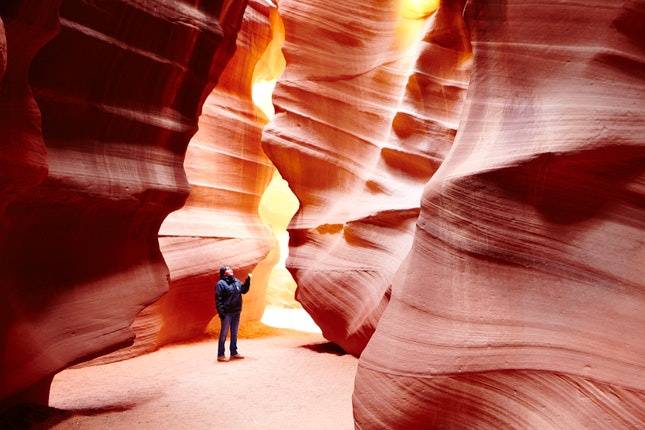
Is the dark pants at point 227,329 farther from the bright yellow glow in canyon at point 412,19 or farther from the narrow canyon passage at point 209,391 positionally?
the bright yellow glow in canyon at point 412,19

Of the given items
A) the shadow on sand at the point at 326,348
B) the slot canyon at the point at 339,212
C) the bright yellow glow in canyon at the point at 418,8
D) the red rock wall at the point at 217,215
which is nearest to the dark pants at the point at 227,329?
the slot canyon at the point at 339,212

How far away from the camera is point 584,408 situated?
236 centimetres

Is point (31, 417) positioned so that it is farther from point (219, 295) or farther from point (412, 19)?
point (412, 19)

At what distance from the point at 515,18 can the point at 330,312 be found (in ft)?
16.3

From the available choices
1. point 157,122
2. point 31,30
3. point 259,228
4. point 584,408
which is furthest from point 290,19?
point 584,408

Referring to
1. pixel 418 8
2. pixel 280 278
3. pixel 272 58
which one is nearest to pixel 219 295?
pixel 418 8

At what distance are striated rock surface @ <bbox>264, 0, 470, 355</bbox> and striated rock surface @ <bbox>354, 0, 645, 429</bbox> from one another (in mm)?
3250

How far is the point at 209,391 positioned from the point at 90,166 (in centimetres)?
263

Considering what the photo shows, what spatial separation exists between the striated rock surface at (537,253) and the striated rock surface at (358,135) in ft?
10.7

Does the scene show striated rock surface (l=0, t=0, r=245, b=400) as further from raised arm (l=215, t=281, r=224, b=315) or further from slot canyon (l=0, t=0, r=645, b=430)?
raised arm (l=215, t=281, r=224, b=315)

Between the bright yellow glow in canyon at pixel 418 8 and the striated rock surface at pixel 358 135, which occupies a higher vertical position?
the bright yellow glow in canyon at pixel 418 8

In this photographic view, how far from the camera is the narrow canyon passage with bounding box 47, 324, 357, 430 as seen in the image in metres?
4.86

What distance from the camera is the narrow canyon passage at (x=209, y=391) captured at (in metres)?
4.86

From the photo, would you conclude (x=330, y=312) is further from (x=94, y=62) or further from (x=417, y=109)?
(x=94, y=62)
